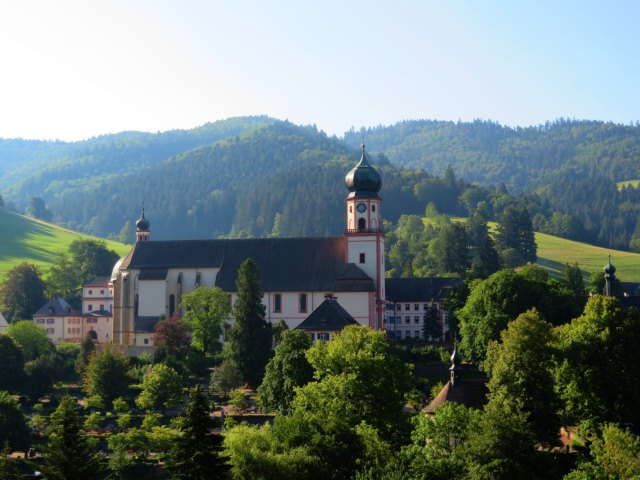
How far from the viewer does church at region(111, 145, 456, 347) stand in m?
100

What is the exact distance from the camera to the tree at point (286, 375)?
70.5 meters

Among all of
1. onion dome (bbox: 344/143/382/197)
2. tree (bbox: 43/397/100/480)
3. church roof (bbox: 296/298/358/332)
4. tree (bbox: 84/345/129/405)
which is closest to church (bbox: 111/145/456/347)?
onion dome (bbox: 344/143/382/197)

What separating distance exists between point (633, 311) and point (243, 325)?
29562 mm

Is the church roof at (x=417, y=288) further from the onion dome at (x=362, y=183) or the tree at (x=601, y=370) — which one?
the tree at (x=601, y=370)

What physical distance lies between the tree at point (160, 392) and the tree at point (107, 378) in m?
3.04

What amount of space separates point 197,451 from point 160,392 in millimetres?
34841

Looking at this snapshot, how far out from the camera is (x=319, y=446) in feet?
173

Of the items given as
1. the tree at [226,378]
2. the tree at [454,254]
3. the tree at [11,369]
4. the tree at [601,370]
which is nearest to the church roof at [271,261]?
the tree at [226,378]

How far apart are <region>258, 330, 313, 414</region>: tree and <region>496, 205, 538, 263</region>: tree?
92582mm

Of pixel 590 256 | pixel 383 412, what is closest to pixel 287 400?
pixel 383 412

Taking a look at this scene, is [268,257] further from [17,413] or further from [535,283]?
[17,413]

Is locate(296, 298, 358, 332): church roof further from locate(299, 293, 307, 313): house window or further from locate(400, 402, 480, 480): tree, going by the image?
locate(400, 402, 480, 480): tree

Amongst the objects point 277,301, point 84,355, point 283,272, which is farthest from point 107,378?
point 283,272

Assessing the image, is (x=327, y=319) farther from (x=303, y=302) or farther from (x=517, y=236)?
(x=517, y=236)
